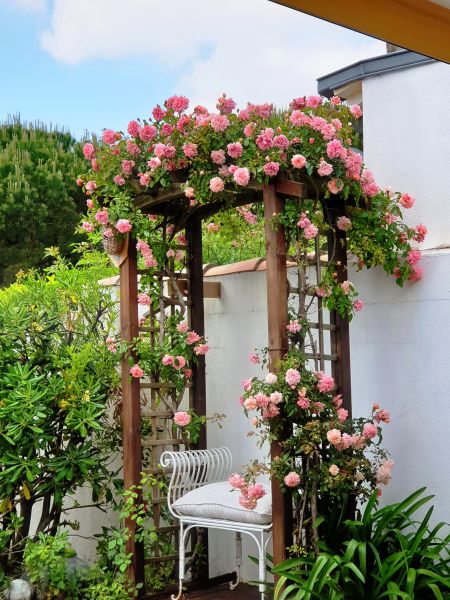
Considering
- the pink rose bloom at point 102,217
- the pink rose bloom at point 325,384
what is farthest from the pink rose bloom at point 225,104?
the pink rose bloom at point 325,384

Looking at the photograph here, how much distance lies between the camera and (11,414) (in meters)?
4.84

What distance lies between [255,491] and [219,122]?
1758 millimetres

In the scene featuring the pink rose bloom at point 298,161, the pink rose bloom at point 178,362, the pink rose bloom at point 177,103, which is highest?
the pink rose bloom at point 177,103

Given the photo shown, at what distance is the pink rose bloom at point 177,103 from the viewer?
4320mm

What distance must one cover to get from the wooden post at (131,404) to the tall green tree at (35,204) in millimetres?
10196

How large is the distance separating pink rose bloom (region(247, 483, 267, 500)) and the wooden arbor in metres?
0.07

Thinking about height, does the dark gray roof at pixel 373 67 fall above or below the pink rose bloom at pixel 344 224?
above

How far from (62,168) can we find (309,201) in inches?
528

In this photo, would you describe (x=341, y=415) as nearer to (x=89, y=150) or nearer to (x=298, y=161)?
(x=298, y=161)

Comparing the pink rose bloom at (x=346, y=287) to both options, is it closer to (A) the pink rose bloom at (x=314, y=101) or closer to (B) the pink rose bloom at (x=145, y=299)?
(A) the pink rose bloom at (x=314, y=101)

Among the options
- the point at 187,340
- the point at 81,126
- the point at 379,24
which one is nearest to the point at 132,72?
the point at 81,126

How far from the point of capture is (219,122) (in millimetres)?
4102

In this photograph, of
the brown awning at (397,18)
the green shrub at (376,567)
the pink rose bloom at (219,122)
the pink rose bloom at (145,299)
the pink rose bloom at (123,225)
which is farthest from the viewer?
the pink rose bloom at (145,299)

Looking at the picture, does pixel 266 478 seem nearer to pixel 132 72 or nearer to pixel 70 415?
pixel 70 415
